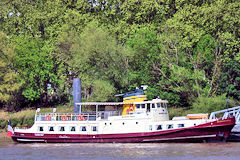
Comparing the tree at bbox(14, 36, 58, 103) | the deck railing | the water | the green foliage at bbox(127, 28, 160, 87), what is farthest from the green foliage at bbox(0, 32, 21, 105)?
the water

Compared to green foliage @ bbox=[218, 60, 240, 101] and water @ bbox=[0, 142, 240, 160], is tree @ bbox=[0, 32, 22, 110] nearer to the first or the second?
water @ bbox=[0, 142, 240, 160]

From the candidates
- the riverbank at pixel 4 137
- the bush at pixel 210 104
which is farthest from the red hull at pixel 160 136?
the bush at pixel 210 104

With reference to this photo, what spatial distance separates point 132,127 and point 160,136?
3.03 metres

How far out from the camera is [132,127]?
139 ft

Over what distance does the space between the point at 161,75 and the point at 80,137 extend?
22850mm

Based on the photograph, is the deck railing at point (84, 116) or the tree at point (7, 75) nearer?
the deck railing at point (84, 116)

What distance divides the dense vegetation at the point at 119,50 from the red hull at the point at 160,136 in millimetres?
11595

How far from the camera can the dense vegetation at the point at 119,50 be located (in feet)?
189

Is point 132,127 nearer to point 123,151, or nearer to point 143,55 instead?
point 123,151

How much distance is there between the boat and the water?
103 centimetres

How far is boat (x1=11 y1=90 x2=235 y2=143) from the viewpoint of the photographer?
133 ft

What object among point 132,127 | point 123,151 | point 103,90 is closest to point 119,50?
point 103,90

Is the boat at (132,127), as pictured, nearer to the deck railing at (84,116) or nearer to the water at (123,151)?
the deck railing at (84,116)

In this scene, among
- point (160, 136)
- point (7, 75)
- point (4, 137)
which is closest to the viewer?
point (160, 136)
